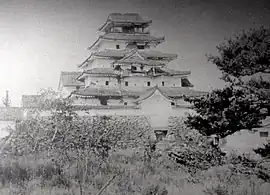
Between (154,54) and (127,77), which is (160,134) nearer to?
(127,77)

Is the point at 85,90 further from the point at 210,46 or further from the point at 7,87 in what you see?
the point at 210,46

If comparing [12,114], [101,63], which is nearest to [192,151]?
[101,63]

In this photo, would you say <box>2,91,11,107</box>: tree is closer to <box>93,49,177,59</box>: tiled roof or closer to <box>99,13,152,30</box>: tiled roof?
<box>93,49,177,59</box>: tiled roof

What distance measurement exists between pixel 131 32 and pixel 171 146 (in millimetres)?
854

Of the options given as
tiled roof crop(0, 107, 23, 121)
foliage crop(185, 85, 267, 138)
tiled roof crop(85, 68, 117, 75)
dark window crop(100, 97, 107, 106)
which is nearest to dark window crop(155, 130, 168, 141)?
foliage crop(185, 85, 267, 138)

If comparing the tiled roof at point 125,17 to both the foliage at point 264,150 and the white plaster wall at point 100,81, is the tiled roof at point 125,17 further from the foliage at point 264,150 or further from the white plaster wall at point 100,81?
the foliage at point 264,150

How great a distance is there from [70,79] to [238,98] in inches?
46.0

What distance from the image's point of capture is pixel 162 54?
306 cm

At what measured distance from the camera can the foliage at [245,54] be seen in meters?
3.01

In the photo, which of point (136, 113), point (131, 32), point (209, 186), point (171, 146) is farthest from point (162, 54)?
point (209, 186)

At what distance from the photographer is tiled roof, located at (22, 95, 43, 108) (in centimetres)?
281

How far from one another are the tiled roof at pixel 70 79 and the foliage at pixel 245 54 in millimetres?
964

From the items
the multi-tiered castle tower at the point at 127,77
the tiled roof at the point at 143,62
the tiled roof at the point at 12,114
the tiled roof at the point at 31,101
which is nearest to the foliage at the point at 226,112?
→ the multi-tiered castle tower at the point at 127,77

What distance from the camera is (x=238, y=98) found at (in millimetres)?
3010
